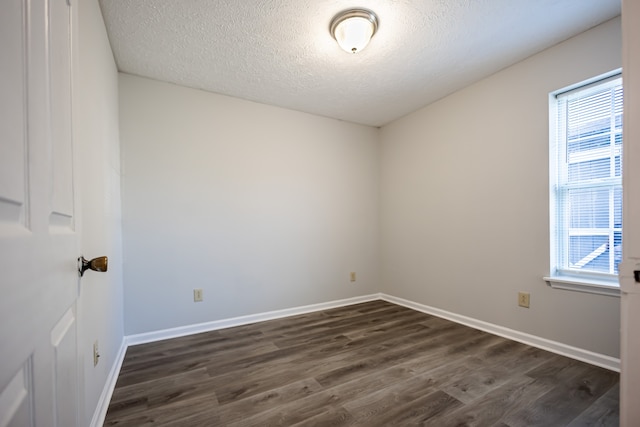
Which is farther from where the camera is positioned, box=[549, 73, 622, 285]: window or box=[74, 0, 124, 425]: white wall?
box=[549, 73, 622, 285]: window

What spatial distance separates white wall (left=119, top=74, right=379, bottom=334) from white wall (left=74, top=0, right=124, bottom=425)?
0.81 ft

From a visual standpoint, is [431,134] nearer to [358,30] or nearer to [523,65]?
[523,65]

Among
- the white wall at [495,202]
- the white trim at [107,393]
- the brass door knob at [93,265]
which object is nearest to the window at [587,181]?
the white wall at [495,202]

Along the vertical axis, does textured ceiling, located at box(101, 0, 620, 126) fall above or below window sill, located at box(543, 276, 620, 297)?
above

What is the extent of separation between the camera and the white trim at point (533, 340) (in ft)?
6.35

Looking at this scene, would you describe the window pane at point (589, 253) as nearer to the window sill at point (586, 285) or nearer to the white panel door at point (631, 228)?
the window sill at point (586, 285)

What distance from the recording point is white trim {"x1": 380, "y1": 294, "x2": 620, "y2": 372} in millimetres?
1936

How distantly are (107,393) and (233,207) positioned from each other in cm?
176

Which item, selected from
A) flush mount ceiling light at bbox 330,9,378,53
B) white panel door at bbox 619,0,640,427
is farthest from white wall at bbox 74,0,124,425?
white panel door at bbox 619,0,640,427

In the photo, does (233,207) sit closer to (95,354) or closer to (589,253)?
(95,354)

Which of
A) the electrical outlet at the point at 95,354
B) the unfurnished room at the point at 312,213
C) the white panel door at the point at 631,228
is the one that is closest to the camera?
the unfurnished room at the point at 312,213

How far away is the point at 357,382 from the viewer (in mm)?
→ 1825

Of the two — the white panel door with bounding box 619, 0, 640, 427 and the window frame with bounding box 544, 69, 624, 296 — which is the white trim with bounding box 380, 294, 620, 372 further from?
the white panel door with bounding box 619, 0, 640, 427

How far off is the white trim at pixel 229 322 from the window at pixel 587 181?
88.5 inches
